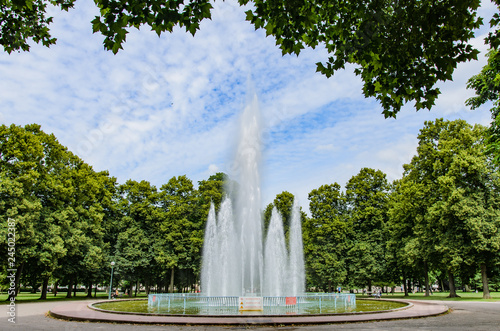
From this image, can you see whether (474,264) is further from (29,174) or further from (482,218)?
(29,174)

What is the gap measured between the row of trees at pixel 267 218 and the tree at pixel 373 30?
23.9m

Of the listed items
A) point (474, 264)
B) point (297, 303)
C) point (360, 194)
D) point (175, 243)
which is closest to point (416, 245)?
point (474, 264)

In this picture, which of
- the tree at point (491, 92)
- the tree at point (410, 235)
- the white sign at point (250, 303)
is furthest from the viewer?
the tree at point (410, 235)

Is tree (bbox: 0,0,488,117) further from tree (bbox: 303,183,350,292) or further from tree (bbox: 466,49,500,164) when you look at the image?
tree (bbox: 303,183,350,292)

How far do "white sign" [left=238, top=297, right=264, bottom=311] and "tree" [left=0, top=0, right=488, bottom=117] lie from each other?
13.8 meters

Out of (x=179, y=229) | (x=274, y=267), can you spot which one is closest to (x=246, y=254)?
(x=274, y=267)

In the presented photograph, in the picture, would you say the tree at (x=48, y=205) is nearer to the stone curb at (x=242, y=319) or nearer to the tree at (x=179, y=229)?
the tree at (x=179, y=229)

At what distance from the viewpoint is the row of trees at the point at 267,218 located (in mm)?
30125

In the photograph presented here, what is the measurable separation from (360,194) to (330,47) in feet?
146

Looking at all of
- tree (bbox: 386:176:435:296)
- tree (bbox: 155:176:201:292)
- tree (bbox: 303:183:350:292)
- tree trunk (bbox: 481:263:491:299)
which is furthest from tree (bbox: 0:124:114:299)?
tree trunk (bbox: 481:263:491:299)

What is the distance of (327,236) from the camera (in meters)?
48.5

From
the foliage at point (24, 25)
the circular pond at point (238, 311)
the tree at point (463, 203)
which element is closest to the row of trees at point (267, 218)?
the tree at point (463, 203)

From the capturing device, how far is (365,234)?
154ft

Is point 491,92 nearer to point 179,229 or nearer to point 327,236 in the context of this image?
point 327,236
